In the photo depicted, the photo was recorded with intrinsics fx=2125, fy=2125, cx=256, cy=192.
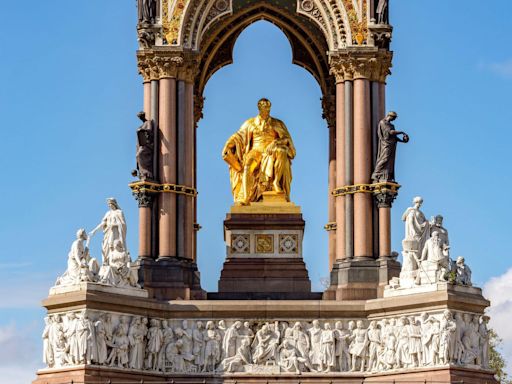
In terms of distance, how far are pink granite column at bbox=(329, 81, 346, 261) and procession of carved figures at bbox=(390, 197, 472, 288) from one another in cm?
220

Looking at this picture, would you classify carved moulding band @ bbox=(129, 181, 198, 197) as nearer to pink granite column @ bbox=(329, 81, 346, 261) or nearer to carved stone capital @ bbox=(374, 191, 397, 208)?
pink granite column @ bbox=(329, 81, 346, 261)

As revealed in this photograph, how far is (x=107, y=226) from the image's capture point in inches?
2180

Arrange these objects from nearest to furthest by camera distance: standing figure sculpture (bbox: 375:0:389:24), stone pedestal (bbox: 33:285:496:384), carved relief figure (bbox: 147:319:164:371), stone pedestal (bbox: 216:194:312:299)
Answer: stone pedestal (bbox: 33:285:496:384) < carved relief figure (bbox: 147:319:164:371) < standing figure sculpture (bbox: 375:0:389:24) < stone pedestal (bbox: 216:194:312:299)

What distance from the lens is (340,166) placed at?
5741cm

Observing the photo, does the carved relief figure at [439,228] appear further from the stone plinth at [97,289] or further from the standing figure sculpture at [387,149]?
the stone plinth at [97,289]

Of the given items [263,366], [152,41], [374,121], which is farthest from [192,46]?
[263,366]

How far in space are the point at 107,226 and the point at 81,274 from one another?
181cm

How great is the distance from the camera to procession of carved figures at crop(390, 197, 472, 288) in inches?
2141

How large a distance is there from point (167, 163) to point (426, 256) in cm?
755

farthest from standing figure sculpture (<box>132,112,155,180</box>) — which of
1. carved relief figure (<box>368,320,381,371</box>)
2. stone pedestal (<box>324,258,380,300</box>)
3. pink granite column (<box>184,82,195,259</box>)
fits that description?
carved relief figure (<box>368,320,381,371</box>)

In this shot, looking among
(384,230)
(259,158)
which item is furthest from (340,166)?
(259,158)

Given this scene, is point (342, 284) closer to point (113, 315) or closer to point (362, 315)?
point (362, 315)

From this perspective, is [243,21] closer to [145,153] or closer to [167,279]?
[145,153]

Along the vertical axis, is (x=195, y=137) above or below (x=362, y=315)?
above
